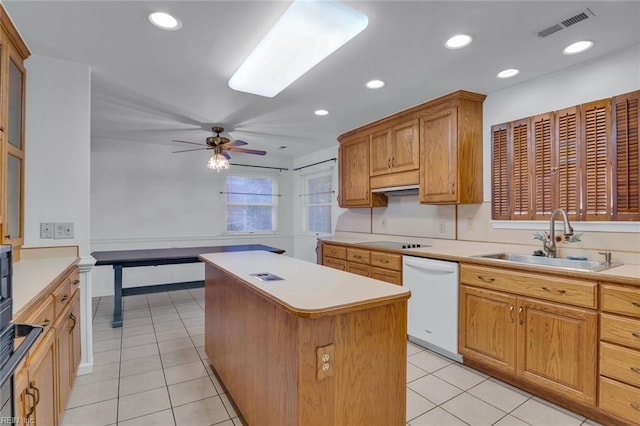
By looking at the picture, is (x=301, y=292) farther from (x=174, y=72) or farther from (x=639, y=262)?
(x=639, y=262)

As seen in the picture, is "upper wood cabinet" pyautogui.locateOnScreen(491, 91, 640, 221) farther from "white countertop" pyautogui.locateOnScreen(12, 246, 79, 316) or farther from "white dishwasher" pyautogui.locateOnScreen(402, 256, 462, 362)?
"white countertop" pyautogui.locateOnScreen(12, 246, 79, 316)

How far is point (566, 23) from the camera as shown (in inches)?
73.9

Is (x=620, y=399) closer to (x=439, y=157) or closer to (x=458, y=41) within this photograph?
(x=439, y=157)

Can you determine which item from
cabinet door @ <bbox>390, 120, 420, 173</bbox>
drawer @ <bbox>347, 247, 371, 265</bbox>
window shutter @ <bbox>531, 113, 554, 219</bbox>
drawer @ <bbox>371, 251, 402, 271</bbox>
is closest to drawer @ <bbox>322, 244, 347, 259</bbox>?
drawer @ <bbox>347, 247, 371, 265</bbox>

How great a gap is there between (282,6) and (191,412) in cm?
249

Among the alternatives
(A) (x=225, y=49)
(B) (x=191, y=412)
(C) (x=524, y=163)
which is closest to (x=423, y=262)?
(C) (x=524, y=163)

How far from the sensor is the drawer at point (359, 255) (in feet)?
11.6

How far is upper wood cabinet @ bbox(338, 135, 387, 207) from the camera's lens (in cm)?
406

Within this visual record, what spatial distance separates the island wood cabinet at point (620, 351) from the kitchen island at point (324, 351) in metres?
1.30

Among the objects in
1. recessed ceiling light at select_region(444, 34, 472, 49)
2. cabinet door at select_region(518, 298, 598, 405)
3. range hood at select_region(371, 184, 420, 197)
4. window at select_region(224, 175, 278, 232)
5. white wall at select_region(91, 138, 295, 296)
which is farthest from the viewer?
window at select_region(224, 175, 278, 232)

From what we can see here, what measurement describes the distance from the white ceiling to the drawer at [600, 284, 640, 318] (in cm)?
156

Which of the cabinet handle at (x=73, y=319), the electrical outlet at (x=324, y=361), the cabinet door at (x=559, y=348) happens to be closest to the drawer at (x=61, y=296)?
the cabinet handle at (x=73, y=319)

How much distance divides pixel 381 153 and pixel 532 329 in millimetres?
2328

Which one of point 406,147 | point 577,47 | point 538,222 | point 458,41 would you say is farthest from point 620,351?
point 406,147
